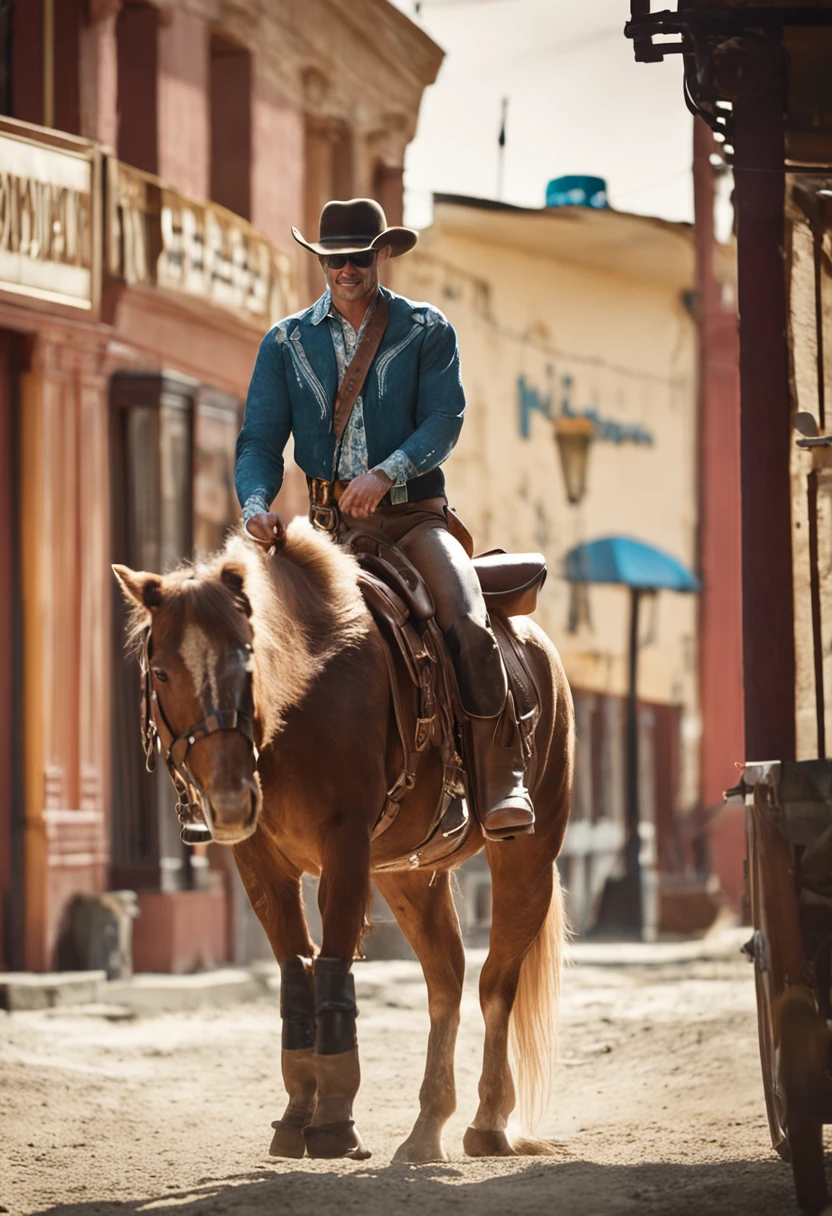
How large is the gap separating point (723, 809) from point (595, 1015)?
54.8 ft

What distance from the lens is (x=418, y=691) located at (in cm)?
699

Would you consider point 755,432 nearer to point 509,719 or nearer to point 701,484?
point 509,719

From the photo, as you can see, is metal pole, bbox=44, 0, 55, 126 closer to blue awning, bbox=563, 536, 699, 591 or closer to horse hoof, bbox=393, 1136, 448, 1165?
blue awning, bbox=563, 536, 699, 591

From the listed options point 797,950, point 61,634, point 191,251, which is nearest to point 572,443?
point 191,251

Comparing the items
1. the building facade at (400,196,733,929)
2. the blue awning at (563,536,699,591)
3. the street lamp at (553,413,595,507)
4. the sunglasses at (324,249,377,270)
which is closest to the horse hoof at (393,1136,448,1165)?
the sunglasses at (324,249,377,270)

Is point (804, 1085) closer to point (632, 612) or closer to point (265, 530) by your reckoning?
point (265, 530)

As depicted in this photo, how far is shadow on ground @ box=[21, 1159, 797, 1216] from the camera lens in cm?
595

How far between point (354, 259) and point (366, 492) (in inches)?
32.8

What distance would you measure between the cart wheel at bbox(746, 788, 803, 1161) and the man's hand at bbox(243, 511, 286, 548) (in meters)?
1.71

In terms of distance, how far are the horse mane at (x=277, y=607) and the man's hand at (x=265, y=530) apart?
32 millimetres

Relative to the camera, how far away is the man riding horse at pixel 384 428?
284 inches

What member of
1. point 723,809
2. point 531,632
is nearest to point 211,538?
point 531,632

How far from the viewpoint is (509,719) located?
7379 millimetres

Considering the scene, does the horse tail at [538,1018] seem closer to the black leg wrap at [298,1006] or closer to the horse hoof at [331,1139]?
the black leg wrap at [298,1006]
